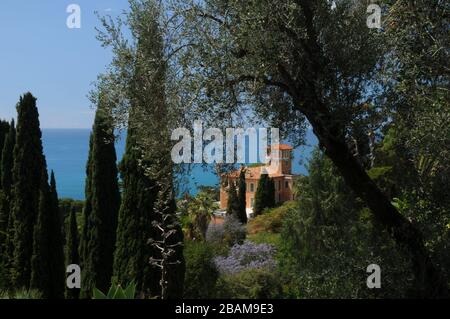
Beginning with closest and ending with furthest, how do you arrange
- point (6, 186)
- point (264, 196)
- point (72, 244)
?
point (6, 186) → point (72, 244) → point (264, 196)

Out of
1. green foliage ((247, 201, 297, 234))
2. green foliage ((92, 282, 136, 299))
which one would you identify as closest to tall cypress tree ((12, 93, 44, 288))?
green foliage ((92, 282, 136, 299))

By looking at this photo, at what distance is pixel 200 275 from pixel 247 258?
189 inches

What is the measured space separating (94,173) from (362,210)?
335 inches

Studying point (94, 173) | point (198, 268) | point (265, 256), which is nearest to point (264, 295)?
point (198, 268)

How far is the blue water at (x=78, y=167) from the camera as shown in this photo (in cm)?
721

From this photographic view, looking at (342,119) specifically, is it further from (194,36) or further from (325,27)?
(194,36)

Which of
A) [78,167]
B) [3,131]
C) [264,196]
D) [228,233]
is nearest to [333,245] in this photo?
[3,131]

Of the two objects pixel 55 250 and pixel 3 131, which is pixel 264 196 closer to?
pixel 3 131

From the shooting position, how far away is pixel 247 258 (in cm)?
2116

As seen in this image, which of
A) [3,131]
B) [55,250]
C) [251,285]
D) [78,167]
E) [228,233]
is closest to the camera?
[55,250]

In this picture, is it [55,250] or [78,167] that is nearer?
[55,250]

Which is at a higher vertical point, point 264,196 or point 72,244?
point 264,196

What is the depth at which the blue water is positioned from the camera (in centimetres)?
721

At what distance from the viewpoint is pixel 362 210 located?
1302 cm
